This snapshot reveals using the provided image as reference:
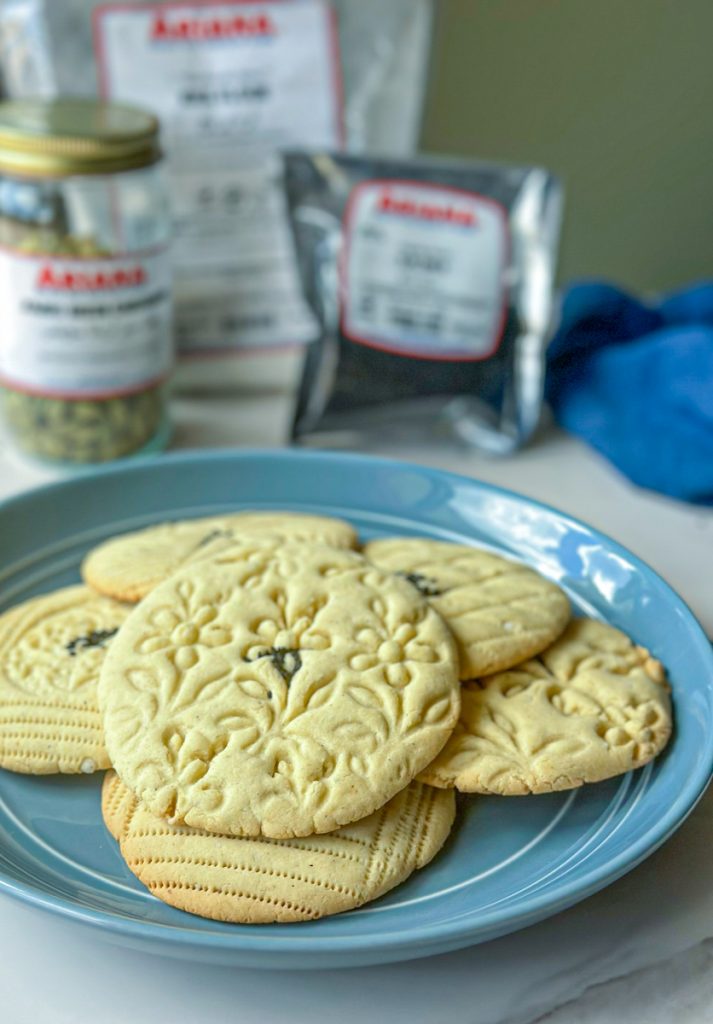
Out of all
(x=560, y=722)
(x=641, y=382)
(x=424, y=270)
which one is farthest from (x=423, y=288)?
(x=560, y=722)

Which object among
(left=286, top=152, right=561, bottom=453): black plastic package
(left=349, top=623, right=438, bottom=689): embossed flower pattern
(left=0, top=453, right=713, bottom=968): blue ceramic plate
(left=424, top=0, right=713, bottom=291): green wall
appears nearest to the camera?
(left=0, top=453, right=713, bottom=968): blue ceramic plate

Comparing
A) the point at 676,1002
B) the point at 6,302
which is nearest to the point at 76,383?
the point at 6,302

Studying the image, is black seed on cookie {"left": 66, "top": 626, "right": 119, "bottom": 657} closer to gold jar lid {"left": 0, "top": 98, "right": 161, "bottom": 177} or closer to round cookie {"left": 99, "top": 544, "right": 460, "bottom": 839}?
round cookie {"left": 99, "top": 544, "right": 460, "bottom": 839}

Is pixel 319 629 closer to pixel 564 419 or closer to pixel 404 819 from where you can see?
pixel 404 819

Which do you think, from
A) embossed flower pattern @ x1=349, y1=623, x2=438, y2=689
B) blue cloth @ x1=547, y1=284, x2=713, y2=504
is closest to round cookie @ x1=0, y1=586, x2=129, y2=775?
embossed flower pattern @ x1=349, y1=623, x2=438, y2=689

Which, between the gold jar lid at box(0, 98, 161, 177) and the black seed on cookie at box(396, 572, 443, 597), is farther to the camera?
the gold jar lid at box(0, 98, 161, 177)

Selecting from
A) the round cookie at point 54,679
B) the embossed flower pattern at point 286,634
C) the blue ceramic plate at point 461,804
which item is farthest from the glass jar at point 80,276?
the embossed flower pattern at point 286,634
